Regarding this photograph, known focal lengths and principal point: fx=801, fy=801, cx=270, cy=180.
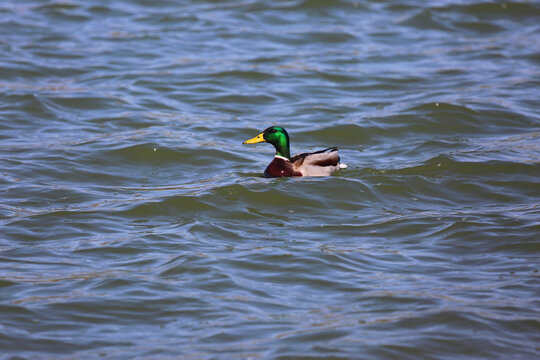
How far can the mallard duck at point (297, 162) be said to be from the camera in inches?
346

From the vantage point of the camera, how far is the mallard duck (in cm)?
878

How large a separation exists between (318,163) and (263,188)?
828mm

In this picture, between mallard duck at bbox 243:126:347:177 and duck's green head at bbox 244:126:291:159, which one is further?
duck's green head at bbox 244:126:291:159

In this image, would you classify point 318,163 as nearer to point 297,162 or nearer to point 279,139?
point 297,162

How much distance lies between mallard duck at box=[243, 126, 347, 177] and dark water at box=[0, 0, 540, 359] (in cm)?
20

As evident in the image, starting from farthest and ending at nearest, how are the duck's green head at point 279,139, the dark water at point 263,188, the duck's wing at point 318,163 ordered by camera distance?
the duck's green head at point 279,139, the duck's wing at point 318,163, the dark water at point 263,188

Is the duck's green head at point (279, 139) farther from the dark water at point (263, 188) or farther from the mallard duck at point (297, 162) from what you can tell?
the dark water at point (263, 188)

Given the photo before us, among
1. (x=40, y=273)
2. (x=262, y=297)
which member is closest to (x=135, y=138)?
(x=40, y=273)

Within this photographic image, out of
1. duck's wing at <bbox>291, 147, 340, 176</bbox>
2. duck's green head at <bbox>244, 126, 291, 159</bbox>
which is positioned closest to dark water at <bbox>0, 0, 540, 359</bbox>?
duck's wing at <bbox>291, 147, 340, 176</bbox>

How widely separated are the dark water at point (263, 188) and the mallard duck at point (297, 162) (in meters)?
0.20

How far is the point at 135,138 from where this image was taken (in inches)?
399

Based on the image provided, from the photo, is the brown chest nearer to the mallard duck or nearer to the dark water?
the mallard duck

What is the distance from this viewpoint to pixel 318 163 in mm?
8820

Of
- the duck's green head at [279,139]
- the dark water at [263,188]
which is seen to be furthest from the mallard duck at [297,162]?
the dark water at [263,188]
